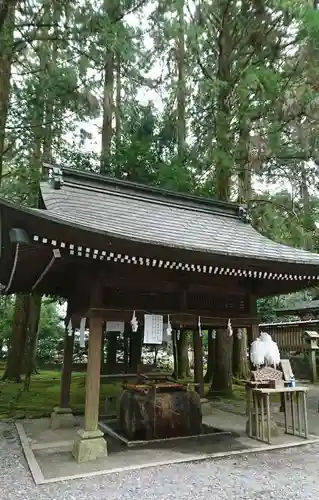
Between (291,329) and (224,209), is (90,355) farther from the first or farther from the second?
(291,329)

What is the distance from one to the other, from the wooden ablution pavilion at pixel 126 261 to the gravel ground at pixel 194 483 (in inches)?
33.2

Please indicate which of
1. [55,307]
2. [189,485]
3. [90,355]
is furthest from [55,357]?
[189,485]

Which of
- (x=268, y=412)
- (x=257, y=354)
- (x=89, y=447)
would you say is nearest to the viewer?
(x=89, y=447)

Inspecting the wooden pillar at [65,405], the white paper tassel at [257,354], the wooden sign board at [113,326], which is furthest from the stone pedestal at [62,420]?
the white paper tassel at [257,354]

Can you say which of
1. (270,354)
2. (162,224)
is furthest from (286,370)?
(162,224)

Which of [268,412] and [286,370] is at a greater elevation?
[286,370]

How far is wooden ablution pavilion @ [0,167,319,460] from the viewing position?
14.6 feet

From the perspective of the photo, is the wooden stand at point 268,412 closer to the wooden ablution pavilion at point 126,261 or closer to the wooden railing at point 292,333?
the wooden ablution pavilion at point 126,261

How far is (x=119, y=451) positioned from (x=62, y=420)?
189cm

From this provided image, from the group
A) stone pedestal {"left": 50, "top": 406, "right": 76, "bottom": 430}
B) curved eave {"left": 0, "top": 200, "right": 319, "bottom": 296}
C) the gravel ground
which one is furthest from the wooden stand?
stone pedestal {"left": 50, "top": 406, "right": 76, "bottom": 430}

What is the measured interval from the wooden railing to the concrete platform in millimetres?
7397

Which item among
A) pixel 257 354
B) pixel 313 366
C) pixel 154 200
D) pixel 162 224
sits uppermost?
pixel 154 200

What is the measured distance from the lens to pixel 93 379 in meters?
5.00

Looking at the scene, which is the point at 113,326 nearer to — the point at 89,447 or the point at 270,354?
the point at 89,447
